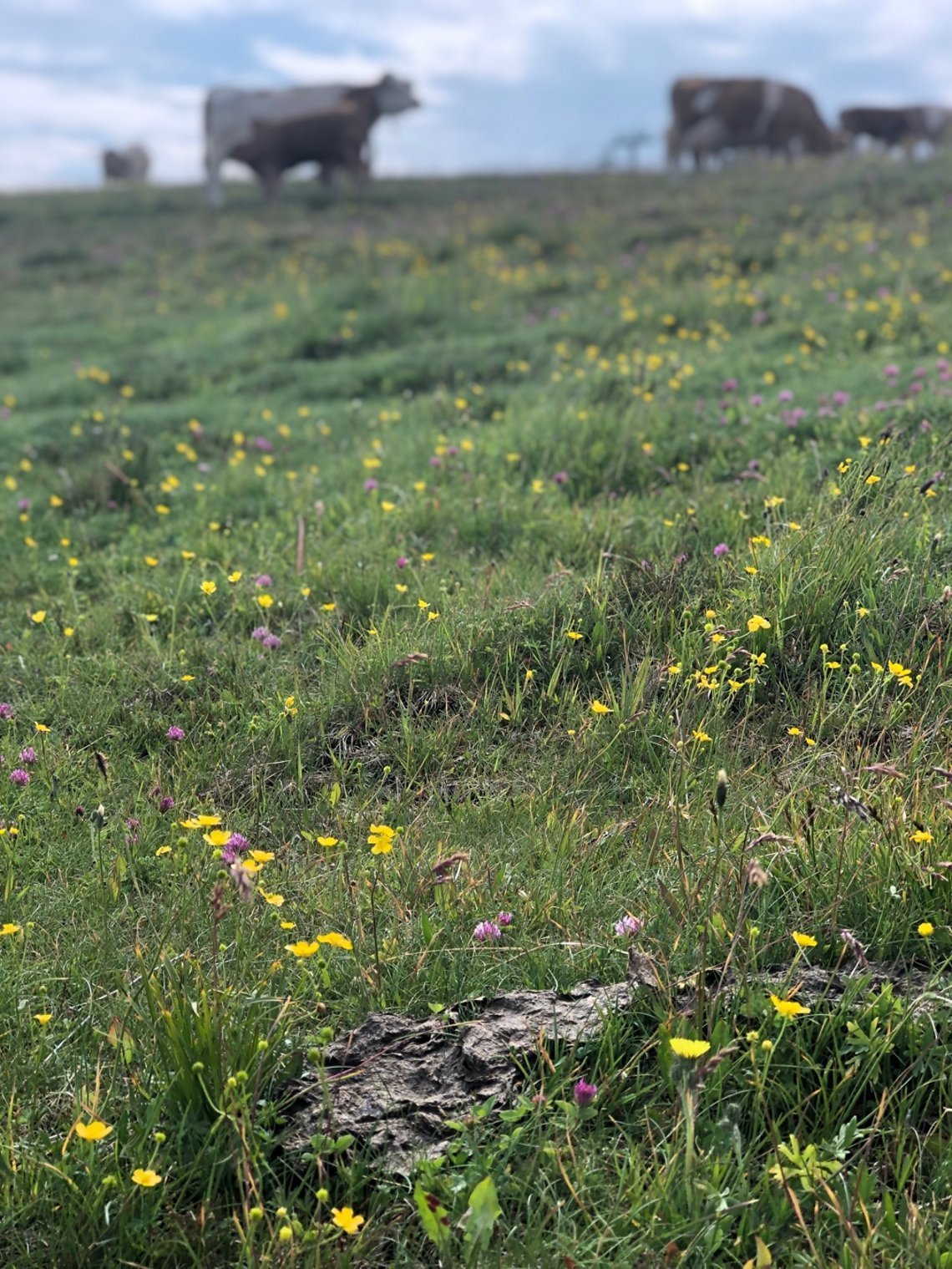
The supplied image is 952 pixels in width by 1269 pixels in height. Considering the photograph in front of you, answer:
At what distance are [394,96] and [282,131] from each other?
358cm

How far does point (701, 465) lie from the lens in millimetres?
6086

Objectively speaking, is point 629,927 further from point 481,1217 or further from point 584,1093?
point 481,1217

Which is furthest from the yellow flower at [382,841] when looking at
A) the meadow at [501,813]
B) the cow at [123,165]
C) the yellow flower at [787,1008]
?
the cow at [123,165]

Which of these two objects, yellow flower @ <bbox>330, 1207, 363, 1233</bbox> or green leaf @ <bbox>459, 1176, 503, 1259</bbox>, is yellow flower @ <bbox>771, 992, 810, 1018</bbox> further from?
yellow flower @ <bbox>330, 1207, 363, 1233</bbox>

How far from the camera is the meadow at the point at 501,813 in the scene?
6.60 ft

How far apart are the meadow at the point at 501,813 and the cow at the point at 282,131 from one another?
22.1 metres

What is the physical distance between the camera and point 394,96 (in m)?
28.4

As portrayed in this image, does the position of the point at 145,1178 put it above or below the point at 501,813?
below

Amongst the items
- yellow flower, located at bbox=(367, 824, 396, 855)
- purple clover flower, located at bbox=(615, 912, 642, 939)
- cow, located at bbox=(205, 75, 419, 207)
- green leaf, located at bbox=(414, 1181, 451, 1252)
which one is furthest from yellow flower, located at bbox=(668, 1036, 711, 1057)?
cow, located at bbox=(205, 75, 419, 207)

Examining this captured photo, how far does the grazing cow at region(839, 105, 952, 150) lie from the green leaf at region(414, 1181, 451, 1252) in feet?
125

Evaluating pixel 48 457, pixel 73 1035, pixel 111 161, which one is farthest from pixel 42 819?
pixel 111 161

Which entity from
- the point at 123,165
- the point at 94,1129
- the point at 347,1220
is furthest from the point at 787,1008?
the point at 123,165

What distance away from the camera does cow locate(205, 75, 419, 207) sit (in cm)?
2705

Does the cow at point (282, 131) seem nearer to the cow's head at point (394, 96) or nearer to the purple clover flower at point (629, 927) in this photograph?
the cow's head at point (394, 96)
